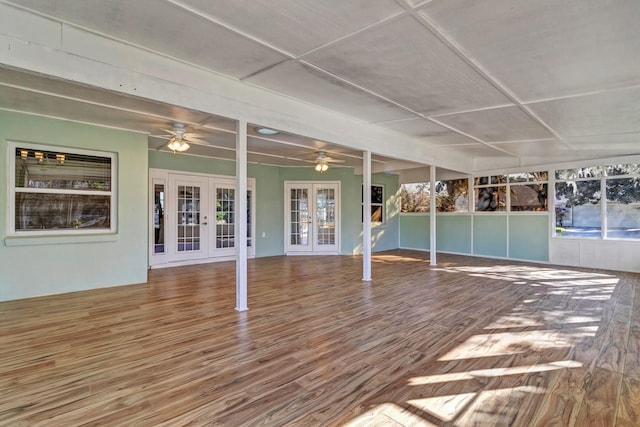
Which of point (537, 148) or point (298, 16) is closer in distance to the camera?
point (298, 16)

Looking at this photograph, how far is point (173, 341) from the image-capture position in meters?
3.10

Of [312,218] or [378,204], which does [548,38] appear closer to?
[312,218]

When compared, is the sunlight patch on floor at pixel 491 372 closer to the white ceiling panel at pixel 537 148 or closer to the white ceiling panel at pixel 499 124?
the white ceiling panel at pixel 499 124

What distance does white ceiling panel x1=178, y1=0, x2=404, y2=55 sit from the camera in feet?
7.63

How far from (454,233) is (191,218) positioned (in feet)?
25.0

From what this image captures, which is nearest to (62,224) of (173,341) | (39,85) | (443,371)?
(39,85)

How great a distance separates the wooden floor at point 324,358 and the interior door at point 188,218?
246 centimetres

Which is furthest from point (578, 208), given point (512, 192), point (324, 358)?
point (324, 358)

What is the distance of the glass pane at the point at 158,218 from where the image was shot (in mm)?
7203

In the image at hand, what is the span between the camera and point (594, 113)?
15.0 feet

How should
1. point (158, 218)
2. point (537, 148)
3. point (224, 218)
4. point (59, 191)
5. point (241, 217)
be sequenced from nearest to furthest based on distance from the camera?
point (241, 217)
point (59, 191)
point (537, 148)
point (158, 218)
point (224, 218)

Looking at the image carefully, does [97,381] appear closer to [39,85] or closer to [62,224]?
[39,85]

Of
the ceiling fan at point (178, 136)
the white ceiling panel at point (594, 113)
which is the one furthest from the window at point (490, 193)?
the ceiling fan at point (178, 136)

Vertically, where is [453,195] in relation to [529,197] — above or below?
above
